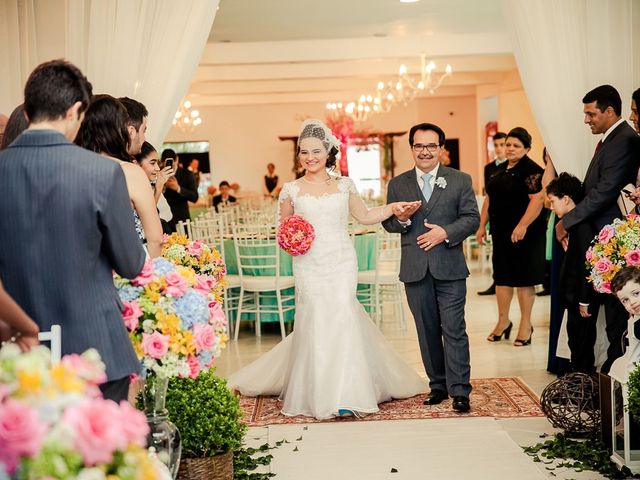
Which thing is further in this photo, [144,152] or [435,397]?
[435,397]

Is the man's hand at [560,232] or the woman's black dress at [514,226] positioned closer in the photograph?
the man's hand at [560,232]

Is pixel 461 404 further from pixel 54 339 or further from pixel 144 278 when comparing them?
pixel 54 339

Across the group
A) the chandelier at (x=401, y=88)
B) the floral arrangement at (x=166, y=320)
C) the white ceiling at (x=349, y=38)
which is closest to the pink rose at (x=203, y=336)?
the floral arrangement at (x=166, y=320)

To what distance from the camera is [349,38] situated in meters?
15.1

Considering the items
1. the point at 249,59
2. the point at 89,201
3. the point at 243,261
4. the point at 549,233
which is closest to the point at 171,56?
the point at 89,201

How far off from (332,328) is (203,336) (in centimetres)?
275

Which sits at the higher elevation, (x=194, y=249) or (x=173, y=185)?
(x=173, y=185)

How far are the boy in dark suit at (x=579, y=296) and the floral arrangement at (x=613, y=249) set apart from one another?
0.89 m

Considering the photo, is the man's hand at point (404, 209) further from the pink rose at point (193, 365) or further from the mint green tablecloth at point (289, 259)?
the mint green tablecloth at point (289, 259)

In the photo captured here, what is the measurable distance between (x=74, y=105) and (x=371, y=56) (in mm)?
12939

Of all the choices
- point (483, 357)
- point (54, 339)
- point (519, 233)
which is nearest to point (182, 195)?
point (519, 233)

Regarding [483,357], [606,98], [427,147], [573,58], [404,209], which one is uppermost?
[573,58]

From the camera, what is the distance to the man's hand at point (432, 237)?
5.73 m

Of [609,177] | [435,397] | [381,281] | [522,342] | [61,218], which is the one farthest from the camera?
[381,281]
